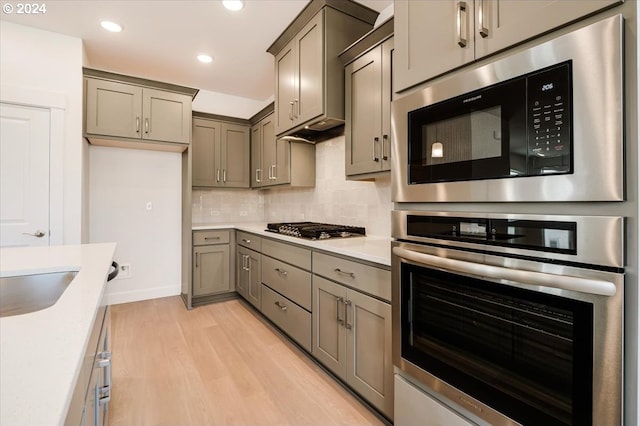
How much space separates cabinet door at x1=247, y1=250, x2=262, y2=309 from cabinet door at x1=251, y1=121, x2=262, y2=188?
3.42 feet

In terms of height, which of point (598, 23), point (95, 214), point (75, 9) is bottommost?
point (95, 214)

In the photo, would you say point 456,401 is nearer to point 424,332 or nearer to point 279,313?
point 424,332

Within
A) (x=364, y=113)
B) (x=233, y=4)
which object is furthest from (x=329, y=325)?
(x=233, y=4)

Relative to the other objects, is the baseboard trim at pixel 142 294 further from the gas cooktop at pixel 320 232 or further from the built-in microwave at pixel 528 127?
the built-in microwave at pixel 528 127

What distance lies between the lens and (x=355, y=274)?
1.79m

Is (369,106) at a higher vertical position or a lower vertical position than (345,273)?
higher

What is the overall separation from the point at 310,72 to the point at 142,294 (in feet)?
10.5

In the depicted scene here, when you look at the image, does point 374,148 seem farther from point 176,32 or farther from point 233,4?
point 176,32

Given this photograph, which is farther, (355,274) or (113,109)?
(113,109)

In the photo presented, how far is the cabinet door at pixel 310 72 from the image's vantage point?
7.62 feet

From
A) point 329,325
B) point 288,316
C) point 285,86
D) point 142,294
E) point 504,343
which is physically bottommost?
point 142,294

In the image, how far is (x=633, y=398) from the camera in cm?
76

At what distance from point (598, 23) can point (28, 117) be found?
3.71 m

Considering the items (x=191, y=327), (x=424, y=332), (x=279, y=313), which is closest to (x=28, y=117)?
(x=191, y=327)
